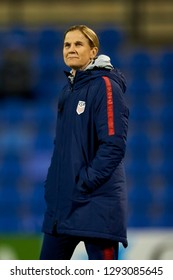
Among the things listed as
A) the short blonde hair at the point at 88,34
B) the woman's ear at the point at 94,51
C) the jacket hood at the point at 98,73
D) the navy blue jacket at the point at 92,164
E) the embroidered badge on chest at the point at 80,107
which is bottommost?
the navy blue jacket at the point at 92,164

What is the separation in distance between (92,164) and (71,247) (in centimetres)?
33

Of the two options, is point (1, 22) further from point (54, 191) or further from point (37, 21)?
point (54, 191)

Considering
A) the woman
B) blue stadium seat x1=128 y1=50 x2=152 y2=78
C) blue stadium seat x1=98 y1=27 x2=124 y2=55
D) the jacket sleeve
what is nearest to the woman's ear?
the woman

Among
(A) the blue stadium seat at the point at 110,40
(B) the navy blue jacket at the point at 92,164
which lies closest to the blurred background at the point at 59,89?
(A) the blue stadium seat at the point at 110,40

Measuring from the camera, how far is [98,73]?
2836mm

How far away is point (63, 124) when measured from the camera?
2.84m

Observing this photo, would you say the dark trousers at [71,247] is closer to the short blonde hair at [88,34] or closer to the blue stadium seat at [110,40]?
the short blonde hair at [88,34]

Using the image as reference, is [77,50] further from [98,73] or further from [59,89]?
[59,89]

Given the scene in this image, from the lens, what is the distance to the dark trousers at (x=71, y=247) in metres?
2.80

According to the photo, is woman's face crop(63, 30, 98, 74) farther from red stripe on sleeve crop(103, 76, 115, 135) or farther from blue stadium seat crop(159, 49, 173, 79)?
blue stadium seat crop(159, 49, 173, 79)

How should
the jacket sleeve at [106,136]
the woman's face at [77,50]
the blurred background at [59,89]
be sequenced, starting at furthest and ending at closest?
the blurred background at [59,89], the woman's face at [77,50], the jacket sleeve at [106,136]

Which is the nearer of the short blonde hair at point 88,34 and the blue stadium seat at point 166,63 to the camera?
the short blonde hair at point 88,34
